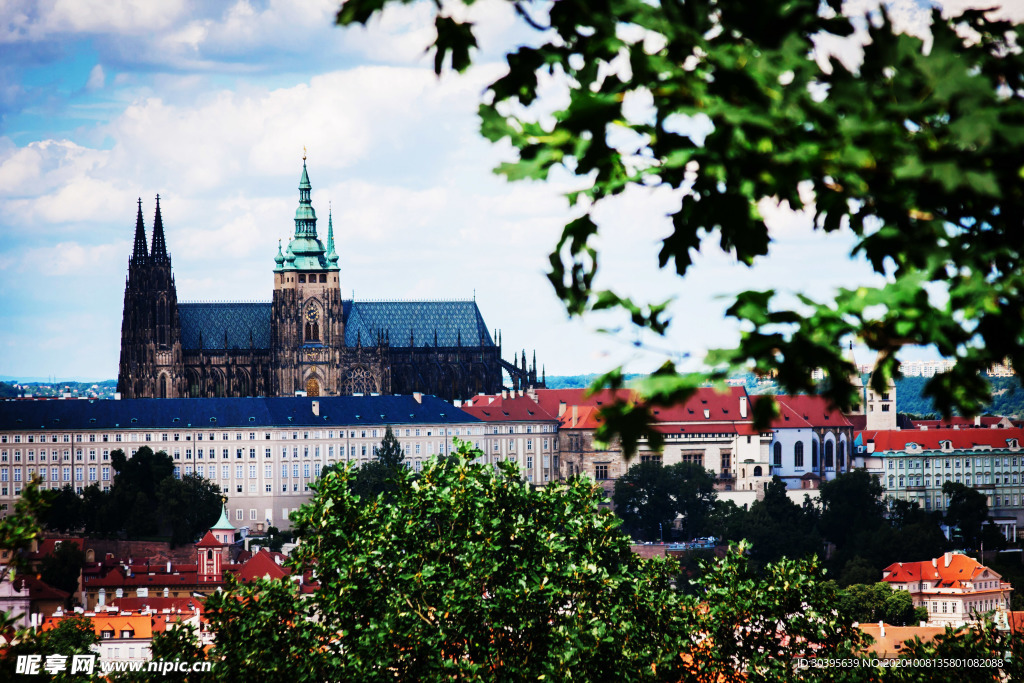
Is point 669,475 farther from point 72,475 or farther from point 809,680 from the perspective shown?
point 809,680

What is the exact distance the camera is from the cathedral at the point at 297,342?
159 m

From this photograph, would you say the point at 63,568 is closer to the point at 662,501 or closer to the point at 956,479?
the point at 662,501

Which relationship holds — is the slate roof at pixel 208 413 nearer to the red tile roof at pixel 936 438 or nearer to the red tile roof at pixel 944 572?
the red tile roof at pixel 936 438

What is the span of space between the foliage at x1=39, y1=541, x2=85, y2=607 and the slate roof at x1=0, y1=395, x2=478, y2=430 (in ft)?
125

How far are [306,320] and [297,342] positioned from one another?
118 inches

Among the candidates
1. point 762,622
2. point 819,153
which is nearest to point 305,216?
point 762,622

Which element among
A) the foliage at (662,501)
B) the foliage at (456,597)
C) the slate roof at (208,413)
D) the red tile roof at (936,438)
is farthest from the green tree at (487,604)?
the red tile roof at (936,438)

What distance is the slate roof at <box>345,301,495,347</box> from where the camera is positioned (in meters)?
170

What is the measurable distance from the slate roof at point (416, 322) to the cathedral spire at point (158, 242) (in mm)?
23622

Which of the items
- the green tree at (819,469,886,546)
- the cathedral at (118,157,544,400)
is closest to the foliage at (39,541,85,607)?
the cathedral at (118,157,544,400)

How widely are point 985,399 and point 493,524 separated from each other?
19604 millimetres

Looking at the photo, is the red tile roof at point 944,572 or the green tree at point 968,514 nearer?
the red tile roof at point 944,572

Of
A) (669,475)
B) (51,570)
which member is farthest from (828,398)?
(669,475)

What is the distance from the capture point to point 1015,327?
5102 millimetres
